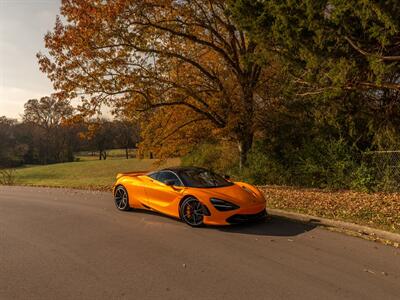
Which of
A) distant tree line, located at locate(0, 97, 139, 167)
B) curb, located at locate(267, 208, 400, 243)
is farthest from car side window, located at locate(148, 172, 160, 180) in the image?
distant tree line, located at locate(0, 97, 139, 167)

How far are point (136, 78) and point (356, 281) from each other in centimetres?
1266

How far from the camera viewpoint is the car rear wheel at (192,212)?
7711 mm

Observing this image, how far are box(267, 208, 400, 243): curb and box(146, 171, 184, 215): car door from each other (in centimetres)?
263

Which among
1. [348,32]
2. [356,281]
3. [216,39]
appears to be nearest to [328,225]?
[356,281]

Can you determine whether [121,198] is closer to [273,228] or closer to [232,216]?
[232,216]

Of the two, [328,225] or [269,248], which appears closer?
[269,248]

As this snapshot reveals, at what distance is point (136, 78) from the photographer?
1531cm

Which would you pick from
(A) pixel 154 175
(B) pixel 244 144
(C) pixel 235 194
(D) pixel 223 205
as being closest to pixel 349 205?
(C) pixel 235 194

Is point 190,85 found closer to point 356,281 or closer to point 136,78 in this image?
point 136,78

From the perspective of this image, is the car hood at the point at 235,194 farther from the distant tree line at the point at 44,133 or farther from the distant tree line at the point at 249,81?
the distant tree line at the point at 44,133

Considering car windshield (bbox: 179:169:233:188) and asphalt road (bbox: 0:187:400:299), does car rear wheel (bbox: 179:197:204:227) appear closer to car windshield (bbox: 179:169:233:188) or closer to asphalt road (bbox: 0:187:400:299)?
asphalt road (bbox: 0:187:400:299)

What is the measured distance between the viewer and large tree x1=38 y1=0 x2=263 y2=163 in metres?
14.1

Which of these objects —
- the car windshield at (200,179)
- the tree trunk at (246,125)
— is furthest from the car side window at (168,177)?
the tree trunk at (246,125)

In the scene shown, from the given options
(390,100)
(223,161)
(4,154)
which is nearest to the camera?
(390,100)
